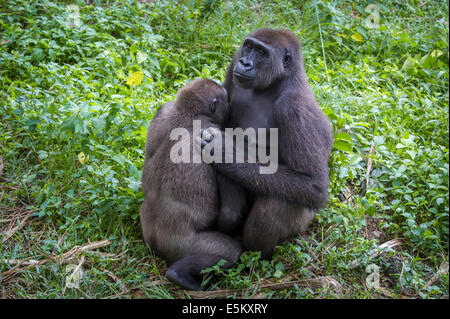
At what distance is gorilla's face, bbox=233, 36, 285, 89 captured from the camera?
395 centimetres

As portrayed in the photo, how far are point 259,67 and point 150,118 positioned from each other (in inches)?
56.9

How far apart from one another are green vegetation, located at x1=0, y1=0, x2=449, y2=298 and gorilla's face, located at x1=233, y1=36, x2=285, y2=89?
3.08 feet

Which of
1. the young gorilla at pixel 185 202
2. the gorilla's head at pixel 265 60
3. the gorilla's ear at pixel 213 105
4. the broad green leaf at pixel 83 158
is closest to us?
the young gorilla at pixel 185 202

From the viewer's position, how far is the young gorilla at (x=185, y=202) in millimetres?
3596

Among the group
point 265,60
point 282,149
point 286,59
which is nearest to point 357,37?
point 286,59

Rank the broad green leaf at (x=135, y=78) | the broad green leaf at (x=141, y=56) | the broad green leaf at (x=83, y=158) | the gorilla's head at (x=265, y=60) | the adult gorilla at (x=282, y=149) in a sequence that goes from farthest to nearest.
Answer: the broad green leaf at (x=141, y=56)
the broad green leaf at (x=135, y=78)
the broad green leaf at (x=83, y=158)
the gorilla's head at (x=265, y=60)
the adult gorilla at (x=282, y=149)

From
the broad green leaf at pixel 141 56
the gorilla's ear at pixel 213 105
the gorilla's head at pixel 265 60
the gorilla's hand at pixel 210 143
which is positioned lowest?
the gorilla's hand at pixel 210 143

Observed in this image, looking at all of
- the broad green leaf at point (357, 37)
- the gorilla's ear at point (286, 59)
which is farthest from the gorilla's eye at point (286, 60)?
the broad green leaf at point (357, 37)

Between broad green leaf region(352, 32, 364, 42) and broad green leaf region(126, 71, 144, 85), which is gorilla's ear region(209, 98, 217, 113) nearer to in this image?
broad green leaf region(126, 71, 144, 85)

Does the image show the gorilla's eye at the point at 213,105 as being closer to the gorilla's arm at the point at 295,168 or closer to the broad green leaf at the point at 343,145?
the gorilla's arm at the point at 295,168

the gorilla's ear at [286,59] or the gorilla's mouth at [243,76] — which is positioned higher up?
the gorilla's ear at [286,59]

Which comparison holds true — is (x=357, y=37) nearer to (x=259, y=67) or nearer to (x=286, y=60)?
(x=286, y=60)

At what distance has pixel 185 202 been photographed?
361 centimetres
